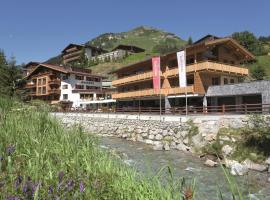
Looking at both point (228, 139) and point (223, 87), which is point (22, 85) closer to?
point (223, 87)

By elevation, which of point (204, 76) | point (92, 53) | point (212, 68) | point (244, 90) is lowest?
point (244, 90)

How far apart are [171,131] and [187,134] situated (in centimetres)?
242

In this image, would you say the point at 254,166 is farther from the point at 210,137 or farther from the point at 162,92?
the point at 162,92

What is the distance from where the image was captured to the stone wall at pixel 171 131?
24.3 m

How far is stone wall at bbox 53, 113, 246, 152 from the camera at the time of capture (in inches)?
956

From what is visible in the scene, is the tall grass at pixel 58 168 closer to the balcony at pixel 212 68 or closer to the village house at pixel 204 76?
the village house at pixel 204 76

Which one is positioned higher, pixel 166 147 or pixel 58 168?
pixel 58 168

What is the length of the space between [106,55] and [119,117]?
8218 cm

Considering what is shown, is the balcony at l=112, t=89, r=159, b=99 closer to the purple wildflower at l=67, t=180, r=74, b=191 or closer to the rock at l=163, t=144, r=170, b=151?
the rock at l=163, t=144, r=170, b=151

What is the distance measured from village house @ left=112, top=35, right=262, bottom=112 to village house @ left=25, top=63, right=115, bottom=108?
2367cm

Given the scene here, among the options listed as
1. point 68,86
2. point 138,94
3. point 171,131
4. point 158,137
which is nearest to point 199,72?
point 171,131

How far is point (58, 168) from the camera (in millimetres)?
5395

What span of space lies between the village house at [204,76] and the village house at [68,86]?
23673 millimetres

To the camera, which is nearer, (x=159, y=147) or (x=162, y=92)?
(x=159, y=147)
